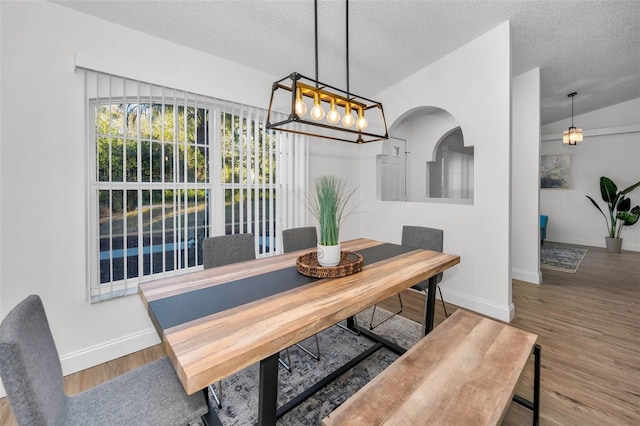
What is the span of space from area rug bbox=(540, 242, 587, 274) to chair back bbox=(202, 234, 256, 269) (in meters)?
4.98

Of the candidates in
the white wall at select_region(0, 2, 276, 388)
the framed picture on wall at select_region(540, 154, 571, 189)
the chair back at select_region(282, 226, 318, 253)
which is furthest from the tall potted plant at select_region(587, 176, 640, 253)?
the white wall at select_region(0, 2, 276, 388)

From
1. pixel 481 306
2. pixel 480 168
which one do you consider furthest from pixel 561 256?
pixel 480 168

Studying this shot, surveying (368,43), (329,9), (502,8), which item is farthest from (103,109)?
(502,8)

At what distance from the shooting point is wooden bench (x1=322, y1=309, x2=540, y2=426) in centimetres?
103

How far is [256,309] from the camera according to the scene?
49.5 inches

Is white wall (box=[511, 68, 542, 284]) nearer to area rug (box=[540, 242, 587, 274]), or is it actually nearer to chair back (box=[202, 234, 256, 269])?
area rug (box=[540, 242, 587, 274])

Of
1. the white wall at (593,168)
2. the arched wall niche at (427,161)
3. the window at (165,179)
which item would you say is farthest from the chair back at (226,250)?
the white wall at (593,168)

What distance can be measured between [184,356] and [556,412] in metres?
2.15

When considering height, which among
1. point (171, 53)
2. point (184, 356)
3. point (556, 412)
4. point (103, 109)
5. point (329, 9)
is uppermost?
point (329, 9)

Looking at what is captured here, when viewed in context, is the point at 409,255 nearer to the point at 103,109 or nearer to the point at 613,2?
the point at 103,109

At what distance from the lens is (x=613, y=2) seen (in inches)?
97.5

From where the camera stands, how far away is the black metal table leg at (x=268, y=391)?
116 cm

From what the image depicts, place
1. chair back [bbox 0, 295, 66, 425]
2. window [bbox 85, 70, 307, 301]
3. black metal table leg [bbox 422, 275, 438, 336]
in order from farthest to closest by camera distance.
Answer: window [bbox 85, 70, 307, 301], black metal table leg [bbox 422, 275, 438, 336], chair back [bbox 0, 295, 66, 425]

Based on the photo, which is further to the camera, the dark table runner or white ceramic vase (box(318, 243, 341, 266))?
white ceramic vase (box(318, 243, 341, 266))
